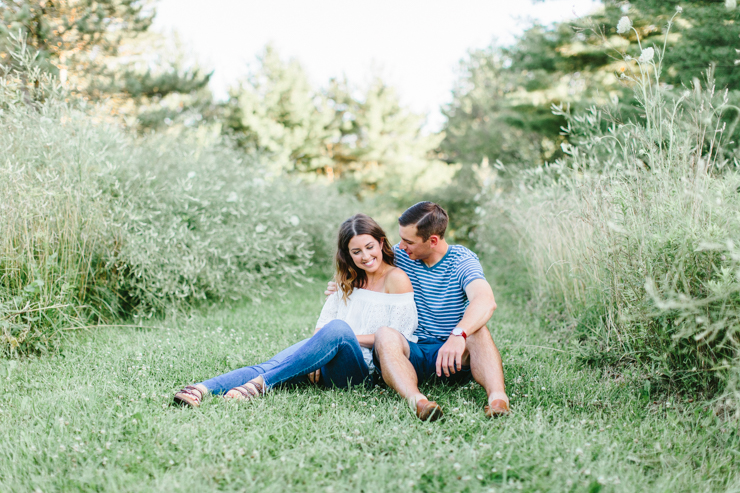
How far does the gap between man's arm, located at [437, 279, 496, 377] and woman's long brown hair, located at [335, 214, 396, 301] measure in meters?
0.57

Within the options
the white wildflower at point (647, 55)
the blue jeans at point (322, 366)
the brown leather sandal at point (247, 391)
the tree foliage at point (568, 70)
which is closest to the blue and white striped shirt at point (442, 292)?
the blue jeans at point (322, 366)

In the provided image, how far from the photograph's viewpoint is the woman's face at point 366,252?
9.23 feet

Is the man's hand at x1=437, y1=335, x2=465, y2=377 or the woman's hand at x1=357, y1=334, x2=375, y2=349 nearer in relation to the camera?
the man's hand at x1=437, y1=335, x2=465, y2=377

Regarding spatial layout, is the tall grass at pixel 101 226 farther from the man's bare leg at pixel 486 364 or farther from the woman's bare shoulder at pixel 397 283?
the man's bare leg at pixel 486 364

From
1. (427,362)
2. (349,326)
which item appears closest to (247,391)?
(349,326)

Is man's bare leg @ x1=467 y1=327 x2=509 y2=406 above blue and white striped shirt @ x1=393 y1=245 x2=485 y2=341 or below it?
below

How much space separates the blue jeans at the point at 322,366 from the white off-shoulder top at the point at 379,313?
164 mm

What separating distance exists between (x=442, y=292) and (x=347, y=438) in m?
1.10

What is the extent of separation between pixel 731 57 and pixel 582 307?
11.3 ft

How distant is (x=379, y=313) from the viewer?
9.30ft

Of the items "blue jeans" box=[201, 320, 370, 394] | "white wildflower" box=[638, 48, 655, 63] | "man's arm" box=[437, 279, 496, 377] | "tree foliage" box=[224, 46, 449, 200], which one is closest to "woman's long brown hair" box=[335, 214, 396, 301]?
"blue jeans" box=[201, 320, 370, 394]

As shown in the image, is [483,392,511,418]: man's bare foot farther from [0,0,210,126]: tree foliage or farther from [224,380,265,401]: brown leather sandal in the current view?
[0,0,210,126]: tree foliage

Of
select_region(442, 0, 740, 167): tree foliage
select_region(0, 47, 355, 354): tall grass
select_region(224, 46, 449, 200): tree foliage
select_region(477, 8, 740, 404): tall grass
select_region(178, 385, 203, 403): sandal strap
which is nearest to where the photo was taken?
select_region(477, 8, 740, 404): tall grass

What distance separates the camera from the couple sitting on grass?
A: 8.18 ft
